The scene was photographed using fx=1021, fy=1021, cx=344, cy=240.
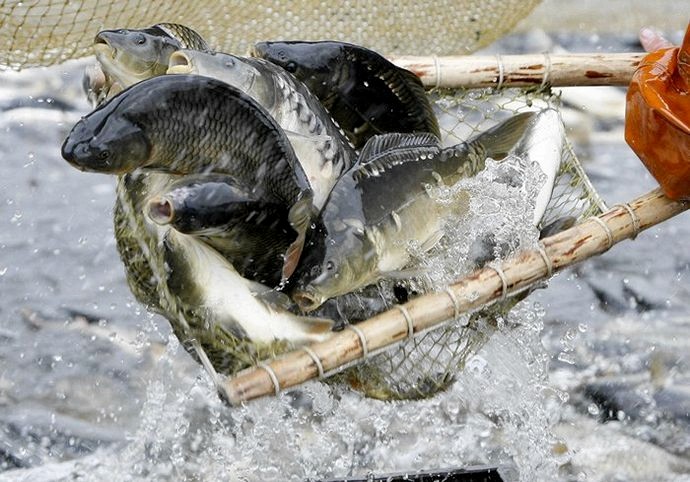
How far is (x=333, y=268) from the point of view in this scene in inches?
77.2

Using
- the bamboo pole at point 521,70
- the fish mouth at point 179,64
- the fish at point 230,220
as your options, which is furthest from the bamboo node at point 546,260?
the fish mouth at point 179,64

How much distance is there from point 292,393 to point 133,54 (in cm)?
173

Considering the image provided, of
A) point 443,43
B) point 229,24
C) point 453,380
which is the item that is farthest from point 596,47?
point 453,380

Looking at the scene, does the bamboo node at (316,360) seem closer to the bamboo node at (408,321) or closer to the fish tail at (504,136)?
the bamboo node at (408,321)

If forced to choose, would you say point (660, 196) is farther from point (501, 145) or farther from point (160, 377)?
point (160, 377)

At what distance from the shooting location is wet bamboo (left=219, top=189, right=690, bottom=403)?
73.3 inches

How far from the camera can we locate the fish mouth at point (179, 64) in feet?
6.79

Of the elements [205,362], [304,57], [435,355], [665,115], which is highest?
[665,115]

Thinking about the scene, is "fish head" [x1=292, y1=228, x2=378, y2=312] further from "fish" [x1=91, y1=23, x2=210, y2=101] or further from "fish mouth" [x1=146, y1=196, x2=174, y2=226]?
"fish" [x1=91, y1=23, x2=210, y2=101]

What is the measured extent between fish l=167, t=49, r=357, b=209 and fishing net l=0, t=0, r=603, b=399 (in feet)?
1.23

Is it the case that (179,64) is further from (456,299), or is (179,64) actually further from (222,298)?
(456,299)

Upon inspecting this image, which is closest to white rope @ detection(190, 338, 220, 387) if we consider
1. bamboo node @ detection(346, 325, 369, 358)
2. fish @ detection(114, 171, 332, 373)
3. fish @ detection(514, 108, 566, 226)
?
fish @ detection(114, 171, 332, 373)

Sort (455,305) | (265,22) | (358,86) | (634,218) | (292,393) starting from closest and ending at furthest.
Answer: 1. (455,305)
2. (634,218)
3. (358,86)
4. (292,393)
5. (265,22)

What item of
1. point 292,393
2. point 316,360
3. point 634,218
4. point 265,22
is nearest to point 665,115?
point 634,218
